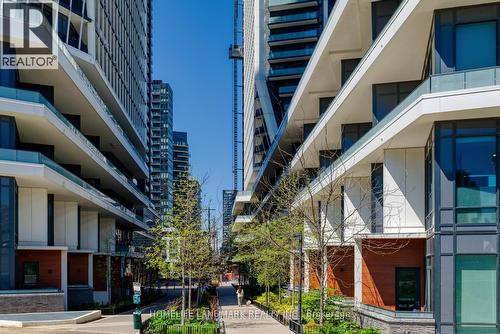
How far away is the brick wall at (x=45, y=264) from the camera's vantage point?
32938 mm

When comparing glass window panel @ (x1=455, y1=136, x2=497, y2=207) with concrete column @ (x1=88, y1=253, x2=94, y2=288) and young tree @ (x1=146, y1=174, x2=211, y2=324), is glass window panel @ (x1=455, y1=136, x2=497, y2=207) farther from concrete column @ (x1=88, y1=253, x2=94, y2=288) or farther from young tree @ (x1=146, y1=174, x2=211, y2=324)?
concrete column @ (x1=88, y1=253, x2=94, y2=288)

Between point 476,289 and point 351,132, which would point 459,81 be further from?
point 351,132

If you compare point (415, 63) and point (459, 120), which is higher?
point (415, 63)

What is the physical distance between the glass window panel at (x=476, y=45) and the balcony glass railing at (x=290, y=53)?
6826cm

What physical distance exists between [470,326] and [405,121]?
7.29m

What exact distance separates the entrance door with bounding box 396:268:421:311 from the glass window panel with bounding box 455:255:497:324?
6.88 m

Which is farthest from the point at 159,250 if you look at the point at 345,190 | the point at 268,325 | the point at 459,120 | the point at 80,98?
the point at 80,98

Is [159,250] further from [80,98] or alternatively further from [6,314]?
[80,98]

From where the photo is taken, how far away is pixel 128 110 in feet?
212

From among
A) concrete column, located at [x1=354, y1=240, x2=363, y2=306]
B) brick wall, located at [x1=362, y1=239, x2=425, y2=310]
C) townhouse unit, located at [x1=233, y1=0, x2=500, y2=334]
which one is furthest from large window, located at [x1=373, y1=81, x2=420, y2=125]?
concrete column, located at [x1=354, y1=240, x2=363, y2=306]

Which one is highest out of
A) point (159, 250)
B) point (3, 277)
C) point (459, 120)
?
point (459, 120)

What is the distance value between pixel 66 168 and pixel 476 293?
3462 centimetres

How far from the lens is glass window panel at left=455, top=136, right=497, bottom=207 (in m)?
17.8

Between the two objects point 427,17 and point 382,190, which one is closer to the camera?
point 427,17
